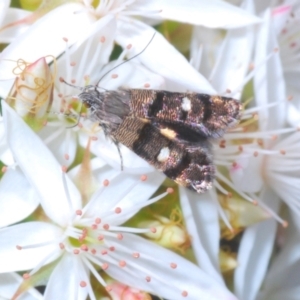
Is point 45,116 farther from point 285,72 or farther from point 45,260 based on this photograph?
point 285,72

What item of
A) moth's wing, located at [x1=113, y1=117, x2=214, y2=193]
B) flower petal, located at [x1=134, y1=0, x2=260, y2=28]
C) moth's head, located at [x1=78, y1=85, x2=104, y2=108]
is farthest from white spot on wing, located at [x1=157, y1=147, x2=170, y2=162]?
flower petal, located at [x1=134, y1=0, x2=260, y2=28]

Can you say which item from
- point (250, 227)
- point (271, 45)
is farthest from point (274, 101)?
point (250, 227)

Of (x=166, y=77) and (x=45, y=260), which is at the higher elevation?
(x=166, y=77)

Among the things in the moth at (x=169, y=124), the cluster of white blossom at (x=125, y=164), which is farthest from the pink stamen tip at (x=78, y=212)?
the moth at (x=169, y=124)

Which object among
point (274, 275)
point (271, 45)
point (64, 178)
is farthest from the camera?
point (274, 275)

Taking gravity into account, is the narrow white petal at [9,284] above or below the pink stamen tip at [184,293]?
below

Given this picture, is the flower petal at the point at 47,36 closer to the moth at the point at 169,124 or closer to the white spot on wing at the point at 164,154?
the moth at the point at 169,124

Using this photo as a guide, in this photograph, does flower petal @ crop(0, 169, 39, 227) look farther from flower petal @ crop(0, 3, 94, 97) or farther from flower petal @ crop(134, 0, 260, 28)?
flower petal @ crop(134, 0, 260, 28)
